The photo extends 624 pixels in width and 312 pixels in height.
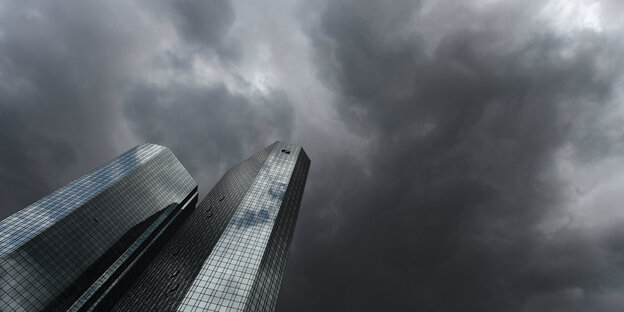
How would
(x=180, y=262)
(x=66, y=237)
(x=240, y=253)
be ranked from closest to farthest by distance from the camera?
(x=240, y=253) < (x=66, y=237) < (x=180, y=262)

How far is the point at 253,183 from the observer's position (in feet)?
541

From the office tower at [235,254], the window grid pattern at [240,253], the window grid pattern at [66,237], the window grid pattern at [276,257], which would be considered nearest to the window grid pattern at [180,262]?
the office tower at [235,254]

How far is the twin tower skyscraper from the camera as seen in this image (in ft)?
355

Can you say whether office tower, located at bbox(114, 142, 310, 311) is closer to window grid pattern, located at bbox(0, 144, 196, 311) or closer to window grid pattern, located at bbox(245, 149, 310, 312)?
window grid pattern, located at bbox(245, 149, 310, 312)

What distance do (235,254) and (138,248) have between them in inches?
3636

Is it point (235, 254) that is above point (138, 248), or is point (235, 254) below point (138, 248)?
below

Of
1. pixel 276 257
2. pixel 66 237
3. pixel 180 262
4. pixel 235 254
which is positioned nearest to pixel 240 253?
pixel 235 254

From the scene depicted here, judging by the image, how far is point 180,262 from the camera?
161m

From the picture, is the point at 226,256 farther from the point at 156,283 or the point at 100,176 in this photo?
the point at 100,176

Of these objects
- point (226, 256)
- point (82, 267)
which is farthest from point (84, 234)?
point (226, 256)

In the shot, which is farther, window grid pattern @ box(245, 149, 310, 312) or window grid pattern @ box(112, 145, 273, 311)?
window grid pattern @ box(112, 145, 273, 311)

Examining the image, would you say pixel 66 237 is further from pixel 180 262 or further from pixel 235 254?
pixel 235 254

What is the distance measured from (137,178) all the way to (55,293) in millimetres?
83316

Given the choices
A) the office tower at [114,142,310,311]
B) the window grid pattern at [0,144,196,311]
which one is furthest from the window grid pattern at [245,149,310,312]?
the window grid pattern at [0,144,196,311]
